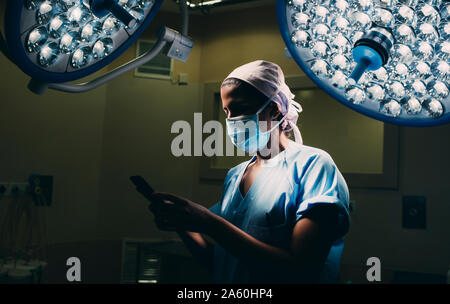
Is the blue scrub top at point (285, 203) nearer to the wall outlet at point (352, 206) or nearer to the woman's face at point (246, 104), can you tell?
the woman's face at point (246, 104)

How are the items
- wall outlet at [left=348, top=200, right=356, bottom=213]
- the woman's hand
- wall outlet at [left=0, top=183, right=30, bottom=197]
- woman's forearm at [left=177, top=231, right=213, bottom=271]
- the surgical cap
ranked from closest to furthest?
the woman's hand, the surgical cap, woman's forearm at [left=177, top=231, right=213, bottom=271], wall outlet at [left=0, top=183, right=30, bottom=197], wall outlet at [left=348, top=200, right=356, bottom=213]

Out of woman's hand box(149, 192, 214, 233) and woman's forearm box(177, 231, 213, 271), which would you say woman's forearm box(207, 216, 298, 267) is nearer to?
woman's hand box(149, 192, 214, 233)

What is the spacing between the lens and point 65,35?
2.31 ft

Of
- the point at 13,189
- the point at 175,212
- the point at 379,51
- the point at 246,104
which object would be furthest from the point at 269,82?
the point at 13,189

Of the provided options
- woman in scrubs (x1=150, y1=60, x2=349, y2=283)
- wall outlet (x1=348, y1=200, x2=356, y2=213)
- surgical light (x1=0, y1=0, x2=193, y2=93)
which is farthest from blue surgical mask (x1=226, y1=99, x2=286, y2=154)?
wall outlet (x1=348, y1=200, x2=356, y2=213)

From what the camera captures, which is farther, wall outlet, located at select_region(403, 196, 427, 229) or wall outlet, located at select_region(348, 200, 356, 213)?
wall outlet, located at select_region(348, 200, 356, 213)

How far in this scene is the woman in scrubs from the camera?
3.13ft

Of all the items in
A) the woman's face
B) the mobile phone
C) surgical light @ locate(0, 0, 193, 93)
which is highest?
surgical light @ locate(0, 0, 193, 93)

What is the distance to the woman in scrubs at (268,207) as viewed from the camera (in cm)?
96

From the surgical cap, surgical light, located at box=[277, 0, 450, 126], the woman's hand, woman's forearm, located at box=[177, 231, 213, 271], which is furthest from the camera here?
woman's forearm, located at box=[177, 231, 213, 271]

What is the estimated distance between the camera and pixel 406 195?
2.07 m

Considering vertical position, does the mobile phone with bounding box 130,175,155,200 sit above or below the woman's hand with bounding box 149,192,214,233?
above

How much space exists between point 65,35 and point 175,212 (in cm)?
45

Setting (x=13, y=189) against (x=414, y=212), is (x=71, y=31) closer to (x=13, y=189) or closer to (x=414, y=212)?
(x=13, y=189)
